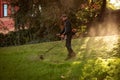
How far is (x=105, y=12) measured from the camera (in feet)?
98.0

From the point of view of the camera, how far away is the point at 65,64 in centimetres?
1688

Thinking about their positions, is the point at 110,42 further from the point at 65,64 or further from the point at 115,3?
the point at 115,3

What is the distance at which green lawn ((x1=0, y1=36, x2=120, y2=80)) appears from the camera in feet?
48.6

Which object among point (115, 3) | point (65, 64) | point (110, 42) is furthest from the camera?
point (115, 3)

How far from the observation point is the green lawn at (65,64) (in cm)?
1482

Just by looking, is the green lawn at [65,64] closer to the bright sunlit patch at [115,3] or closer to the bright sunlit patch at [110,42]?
the bright sunlit patch at [110,42]

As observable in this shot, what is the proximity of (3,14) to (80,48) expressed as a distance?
2854 centimetres

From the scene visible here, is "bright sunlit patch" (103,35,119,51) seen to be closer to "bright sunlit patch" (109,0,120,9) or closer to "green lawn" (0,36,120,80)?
"green lawn" (0,36,120,80)

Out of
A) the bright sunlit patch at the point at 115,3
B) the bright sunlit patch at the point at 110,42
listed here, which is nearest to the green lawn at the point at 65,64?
the bright sunlit patch at the point at 110,42

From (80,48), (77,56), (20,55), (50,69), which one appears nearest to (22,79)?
(50,69)

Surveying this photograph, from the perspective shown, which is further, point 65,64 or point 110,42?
point 110,42

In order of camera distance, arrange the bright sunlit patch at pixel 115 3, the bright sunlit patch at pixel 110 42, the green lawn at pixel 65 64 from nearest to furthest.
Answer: the green lawn at pixel 65 64 → the bright sunlit patch at pixel 110 42 → the bright sunlit patch at pixel 115 3

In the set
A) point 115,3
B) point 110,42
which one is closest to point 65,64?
point 110,42

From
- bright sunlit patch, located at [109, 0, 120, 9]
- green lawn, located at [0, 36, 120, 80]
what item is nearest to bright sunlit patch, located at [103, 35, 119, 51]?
green lawn, located at [0, 36, 120, 80]
